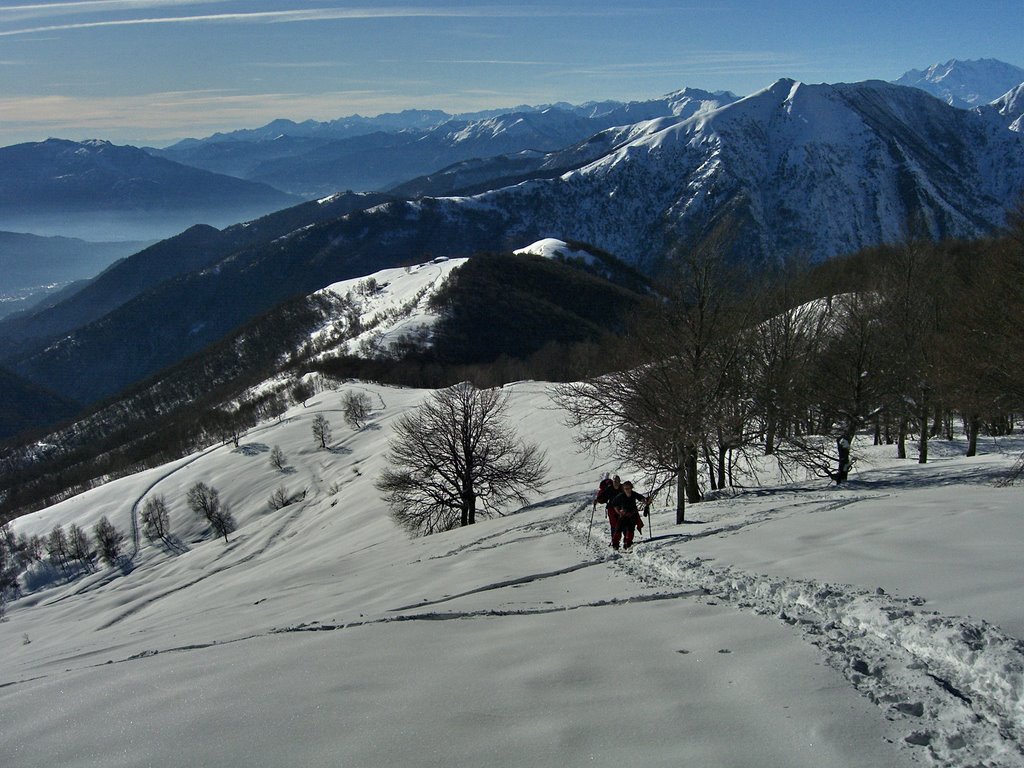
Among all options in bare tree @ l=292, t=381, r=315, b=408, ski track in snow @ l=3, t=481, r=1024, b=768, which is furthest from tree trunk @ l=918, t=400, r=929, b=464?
bare tree @ l=292, t=381, r=315, b=408

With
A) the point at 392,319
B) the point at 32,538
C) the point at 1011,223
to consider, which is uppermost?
the point at 392,319

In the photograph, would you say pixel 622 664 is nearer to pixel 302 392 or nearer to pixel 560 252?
pixel 302 392

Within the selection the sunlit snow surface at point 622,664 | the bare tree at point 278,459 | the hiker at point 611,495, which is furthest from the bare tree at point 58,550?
the hiker at point 611,495

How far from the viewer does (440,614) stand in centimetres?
893

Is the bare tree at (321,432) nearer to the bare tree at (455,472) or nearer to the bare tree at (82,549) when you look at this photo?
the bare tree at (82,549)

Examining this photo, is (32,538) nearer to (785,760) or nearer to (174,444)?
(174,444)

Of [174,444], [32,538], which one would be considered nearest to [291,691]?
[32,538]

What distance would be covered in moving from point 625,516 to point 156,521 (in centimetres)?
6047

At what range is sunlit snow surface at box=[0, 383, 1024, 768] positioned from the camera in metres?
4.64

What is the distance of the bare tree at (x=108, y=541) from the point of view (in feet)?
193

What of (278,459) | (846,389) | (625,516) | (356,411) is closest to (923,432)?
(846,389)

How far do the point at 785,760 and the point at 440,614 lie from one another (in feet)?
18.4

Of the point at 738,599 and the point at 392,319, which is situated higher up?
the point at 392,319

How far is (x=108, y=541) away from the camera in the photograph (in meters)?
59.9
